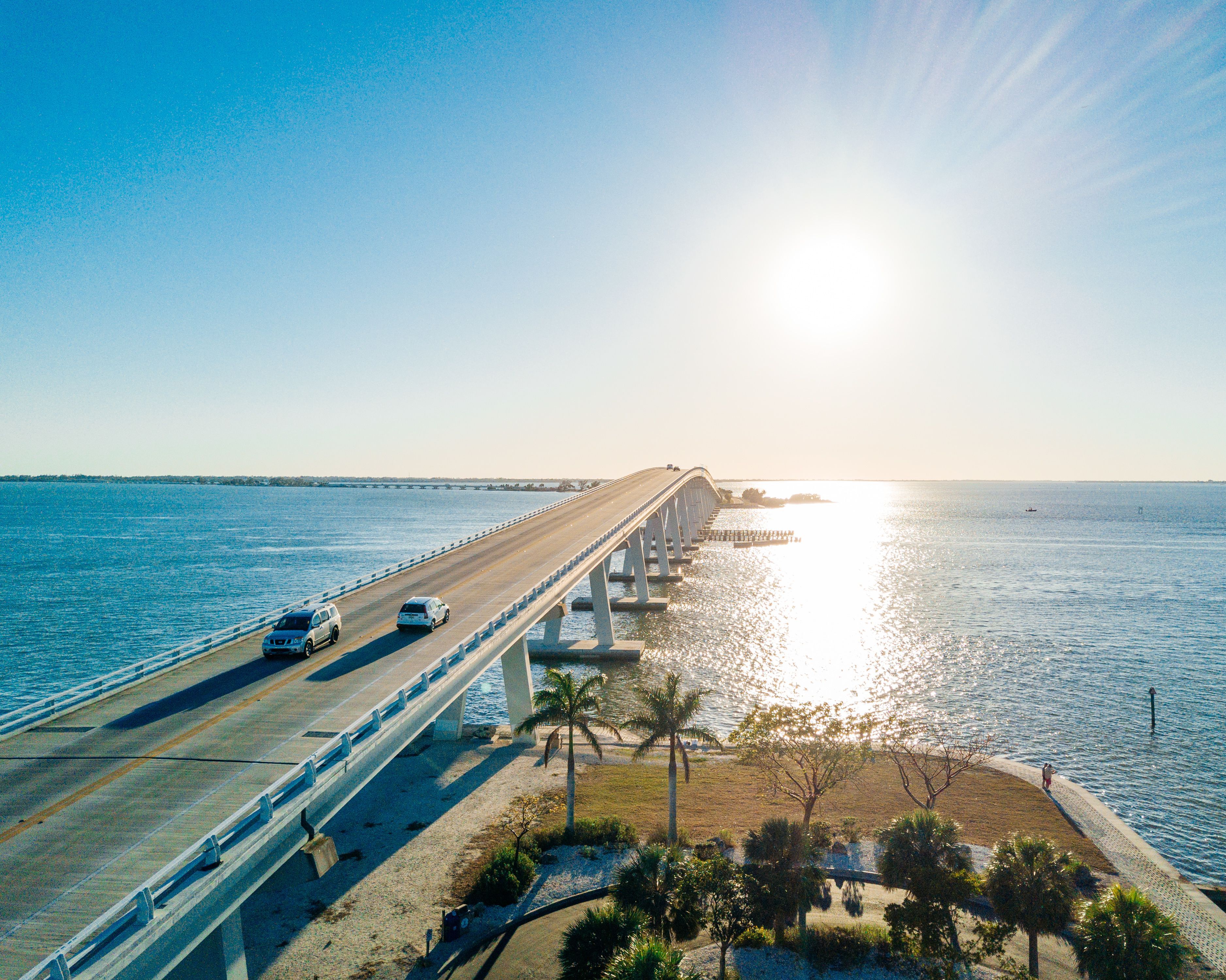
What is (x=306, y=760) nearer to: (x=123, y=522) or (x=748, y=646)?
(x=748, y=646)

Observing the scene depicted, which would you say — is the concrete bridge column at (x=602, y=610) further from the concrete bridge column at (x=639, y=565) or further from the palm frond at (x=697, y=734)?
the palm frond at (x=697, y=734)

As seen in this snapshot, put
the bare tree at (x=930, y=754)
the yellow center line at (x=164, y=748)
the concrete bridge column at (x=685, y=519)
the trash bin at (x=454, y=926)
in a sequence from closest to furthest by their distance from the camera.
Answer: the yellow center line at (x=164, y=748) < the trash bin at (x=454, y=926) < the bare tree at (x=930, y=754) < the concrete bridge column at (x=685, y=519)

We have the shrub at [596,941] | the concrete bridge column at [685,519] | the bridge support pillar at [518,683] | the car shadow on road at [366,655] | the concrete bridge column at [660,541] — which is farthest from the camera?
the concrete bridge column at [685,519]

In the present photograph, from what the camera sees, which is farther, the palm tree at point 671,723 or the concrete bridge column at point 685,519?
the concrete bridge column at point 685,519

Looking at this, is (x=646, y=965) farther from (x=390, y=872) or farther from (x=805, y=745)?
(x=390, y=872)

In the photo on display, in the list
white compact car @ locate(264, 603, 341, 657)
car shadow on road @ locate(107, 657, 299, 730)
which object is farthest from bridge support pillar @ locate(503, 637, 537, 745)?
car shadow on road @ locate(107, 657, 299, 730)

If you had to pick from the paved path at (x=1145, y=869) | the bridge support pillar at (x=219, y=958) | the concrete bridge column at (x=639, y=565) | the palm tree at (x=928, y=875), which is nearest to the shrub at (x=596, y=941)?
the palm tree at (x=928, y=875)
